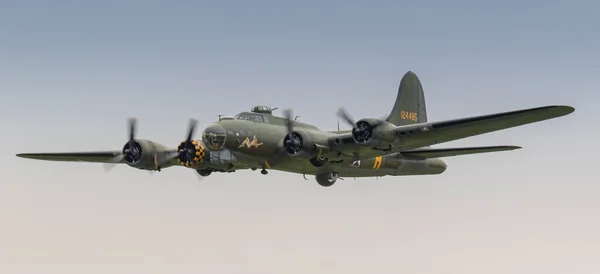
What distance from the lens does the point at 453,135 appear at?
29.7 meters

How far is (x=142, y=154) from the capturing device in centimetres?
3378

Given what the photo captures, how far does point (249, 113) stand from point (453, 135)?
780cm

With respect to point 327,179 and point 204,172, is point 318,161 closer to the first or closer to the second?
point 327,179

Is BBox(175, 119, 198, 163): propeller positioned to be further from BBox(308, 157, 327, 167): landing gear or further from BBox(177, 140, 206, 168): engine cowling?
BBox(308, 157, 327, 167): landing gear

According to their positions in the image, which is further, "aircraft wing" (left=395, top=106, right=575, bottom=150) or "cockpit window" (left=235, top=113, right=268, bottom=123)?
"cockpit window" (left=235, top=113, right=268, bottom=123)

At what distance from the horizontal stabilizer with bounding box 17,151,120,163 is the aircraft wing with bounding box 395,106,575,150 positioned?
13.1m

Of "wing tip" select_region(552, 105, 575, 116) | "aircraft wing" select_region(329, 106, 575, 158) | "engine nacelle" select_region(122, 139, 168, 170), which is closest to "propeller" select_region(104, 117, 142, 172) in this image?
"engine nacelle" select_region(122, 139, 168, 170)

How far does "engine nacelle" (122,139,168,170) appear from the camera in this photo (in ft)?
111

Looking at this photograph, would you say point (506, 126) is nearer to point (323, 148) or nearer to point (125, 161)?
point (323, 148)

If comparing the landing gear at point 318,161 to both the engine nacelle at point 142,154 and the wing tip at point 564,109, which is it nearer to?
the engine nacelle at point 142,154

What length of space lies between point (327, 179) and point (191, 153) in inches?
224

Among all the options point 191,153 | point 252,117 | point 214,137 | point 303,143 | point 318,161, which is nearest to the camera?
point 303,143

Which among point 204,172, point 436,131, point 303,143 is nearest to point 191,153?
point 204,172

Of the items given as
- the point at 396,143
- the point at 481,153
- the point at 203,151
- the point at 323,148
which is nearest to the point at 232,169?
the point at 203,151
